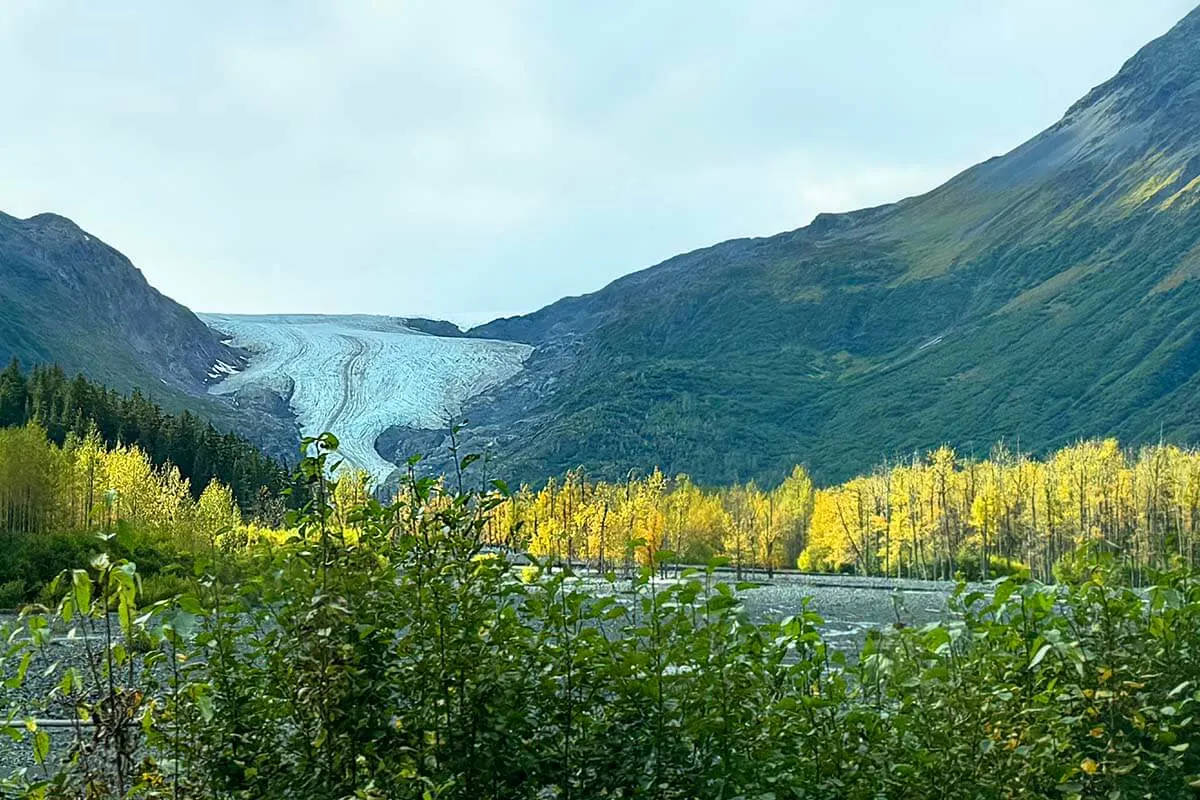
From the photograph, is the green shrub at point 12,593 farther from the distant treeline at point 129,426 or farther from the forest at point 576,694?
the forest at point 576,694

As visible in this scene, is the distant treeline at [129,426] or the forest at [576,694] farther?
the distant treeline at [129,426]

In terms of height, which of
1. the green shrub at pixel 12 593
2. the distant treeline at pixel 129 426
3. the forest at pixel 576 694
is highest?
the distant treeline at pixel 129 426

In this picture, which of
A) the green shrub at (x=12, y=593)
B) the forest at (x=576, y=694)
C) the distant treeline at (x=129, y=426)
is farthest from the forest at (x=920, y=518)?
the forest at (x=576, y=694)

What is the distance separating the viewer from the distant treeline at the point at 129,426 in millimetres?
76125

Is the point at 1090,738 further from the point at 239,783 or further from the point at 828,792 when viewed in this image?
the point at 239,783

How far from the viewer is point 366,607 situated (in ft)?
13.5

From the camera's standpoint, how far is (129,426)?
274ft

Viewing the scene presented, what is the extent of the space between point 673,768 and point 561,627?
764 millimetres

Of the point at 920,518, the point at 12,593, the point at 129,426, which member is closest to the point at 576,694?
the point at 12,593

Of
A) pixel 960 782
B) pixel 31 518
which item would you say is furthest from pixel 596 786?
pixel 31 518

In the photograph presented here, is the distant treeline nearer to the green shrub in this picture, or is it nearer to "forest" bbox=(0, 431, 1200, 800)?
the green shrub

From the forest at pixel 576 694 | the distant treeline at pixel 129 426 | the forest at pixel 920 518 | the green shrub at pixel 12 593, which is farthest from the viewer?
the forest at pixel 920 518

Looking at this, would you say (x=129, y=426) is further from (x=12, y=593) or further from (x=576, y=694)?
(x=576, y=694)

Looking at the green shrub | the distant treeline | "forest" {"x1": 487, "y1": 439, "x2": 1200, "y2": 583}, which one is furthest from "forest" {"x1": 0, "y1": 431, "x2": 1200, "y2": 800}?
the distant treeline
